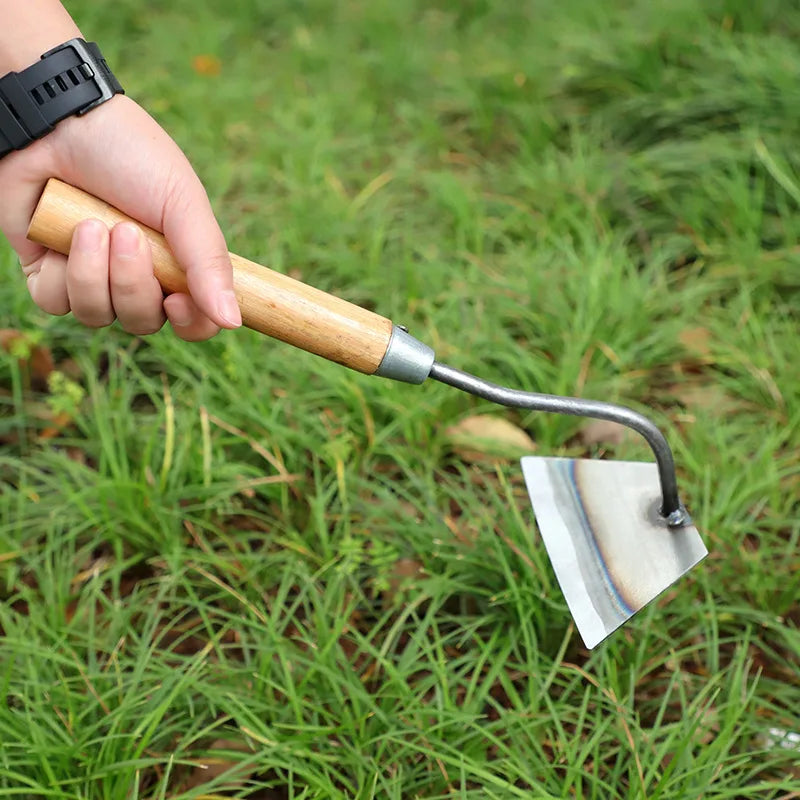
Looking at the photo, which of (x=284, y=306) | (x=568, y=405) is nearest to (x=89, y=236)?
(x=284, y=306)

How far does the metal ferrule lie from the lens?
1234mm

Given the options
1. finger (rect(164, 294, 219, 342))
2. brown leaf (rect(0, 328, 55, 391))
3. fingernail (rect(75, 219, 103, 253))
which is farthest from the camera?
brown leaf (rect(0, 328, 55, 391))

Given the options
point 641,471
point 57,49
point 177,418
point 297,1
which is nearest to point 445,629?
point 641,471

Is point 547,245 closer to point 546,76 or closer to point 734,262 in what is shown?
point 734,262

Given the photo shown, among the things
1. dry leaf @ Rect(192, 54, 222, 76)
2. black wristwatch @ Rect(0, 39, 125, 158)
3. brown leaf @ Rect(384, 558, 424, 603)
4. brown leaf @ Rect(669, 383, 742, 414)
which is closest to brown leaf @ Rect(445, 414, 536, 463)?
brown leaf @ Rect(384, 558, 424, 603)

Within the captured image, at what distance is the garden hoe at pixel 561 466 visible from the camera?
4.01 ft

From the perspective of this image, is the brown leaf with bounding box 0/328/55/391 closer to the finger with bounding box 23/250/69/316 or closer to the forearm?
the finger with bounding box 23/250/69/316

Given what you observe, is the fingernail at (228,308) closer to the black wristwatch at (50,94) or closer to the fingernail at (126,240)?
the fingernail at (126,240)

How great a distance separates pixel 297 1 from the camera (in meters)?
3.63

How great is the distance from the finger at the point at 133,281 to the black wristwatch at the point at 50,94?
214mm

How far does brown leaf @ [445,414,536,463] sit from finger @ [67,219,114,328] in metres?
0.82

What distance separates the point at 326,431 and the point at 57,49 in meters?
0.89

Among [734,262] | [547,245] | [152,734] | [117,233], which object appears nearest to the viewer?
[117,233]

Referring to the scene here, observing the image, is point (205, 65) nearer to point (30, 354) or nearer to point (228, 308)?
point (30, 354)
